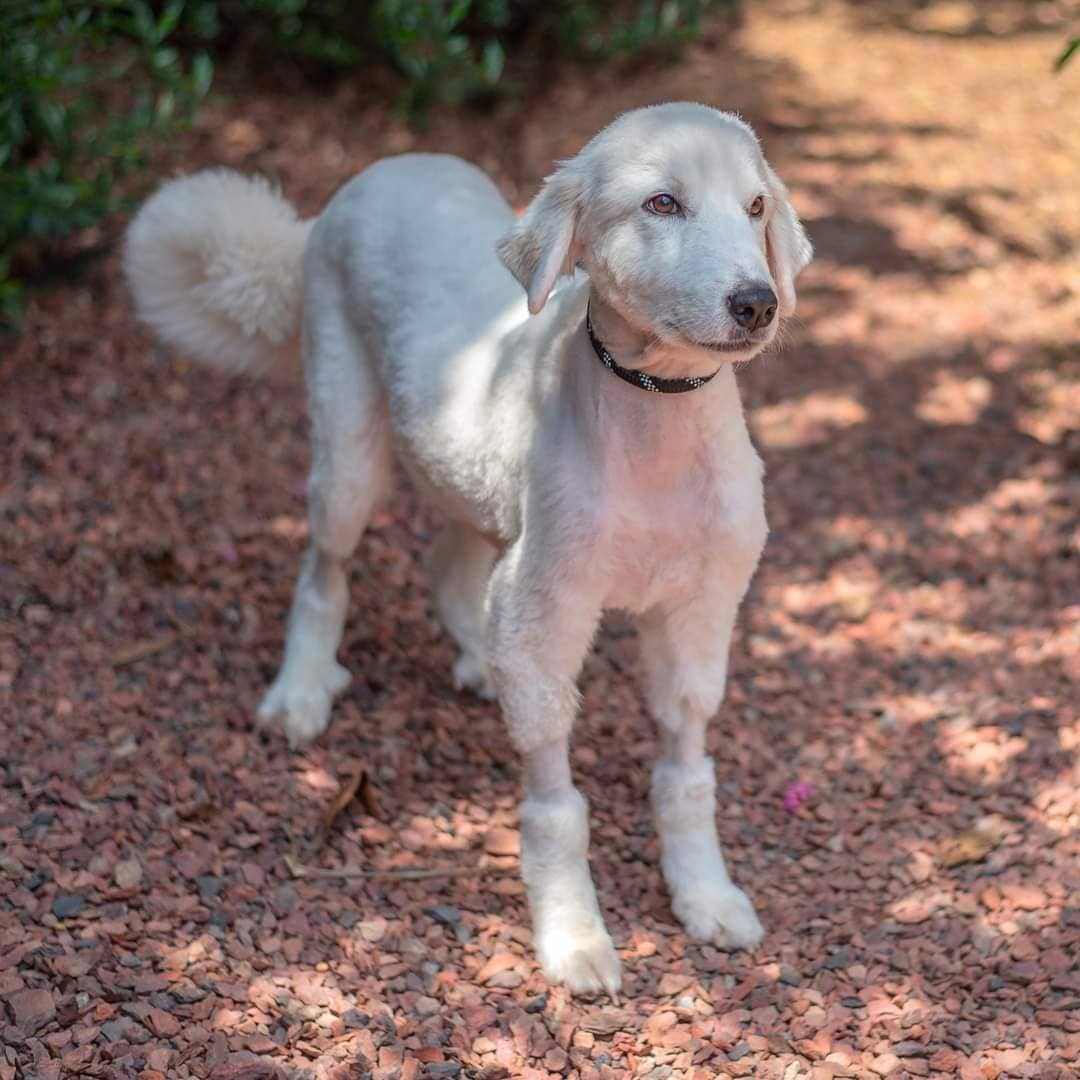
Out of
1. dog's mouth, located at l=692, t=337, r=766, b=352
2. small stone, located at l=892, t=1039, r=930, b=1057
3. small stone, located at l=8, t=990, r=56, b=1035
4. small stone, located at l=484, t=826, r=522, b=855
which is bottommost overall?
small stone, located at l=484, t=826, r=522, b=855

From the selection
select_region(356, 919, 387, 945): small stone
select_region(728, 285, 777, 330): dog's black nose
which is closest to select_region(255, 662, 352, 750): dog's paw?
select_region(356, 919, 387, 945): small stone

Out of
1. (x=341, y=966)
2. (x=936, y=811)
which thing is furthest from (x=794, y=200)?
(x=341, y=966)

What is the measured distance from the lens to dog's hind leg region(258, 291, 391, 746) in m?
4.24

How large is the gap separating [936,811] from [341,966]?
1.75 metres

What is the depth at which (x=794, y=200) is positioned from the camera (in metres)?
7.46

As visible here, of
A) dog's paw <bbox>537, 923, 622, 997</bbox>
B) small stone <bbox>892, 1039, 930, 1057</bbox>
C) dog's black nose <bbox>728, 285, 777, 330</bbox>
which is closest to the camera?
dog's black nose <bbox>728, 285, 777, 330</bbox>

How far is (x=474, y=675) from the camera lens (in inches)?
187

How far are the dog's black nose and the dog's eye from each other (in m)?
0.26

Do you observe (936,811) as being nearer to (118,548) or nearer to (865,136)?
(118,548)

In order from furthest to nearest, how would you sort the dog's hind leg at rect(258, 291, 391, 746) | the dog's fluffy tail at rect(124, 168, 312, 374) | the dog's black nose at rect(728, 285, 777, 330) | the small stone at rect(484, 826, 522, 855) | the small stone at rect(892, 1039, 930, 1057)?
the dog's fluffy tail at rect(124, 168, 312, 374) < the dog's hind leg at rect(258, 291, 391, 746) < the small stone at rect(484, 826, 522, 855) < the small stone at rect(892, 1039, 930, 1057) < the dog's black nose at rect(728, 285, 777, 330)

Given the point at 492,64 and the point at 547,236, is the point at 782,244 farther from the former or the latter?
the point at 492,64

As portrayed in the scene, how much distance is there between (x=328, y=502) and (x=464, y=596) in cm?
61

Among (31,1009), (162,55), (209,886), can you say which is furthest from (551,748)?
(162,55)

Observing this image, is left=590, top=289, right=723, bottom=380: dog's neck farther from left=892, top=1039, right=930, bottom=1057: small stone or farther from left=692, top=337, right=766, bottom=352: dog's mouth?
left=892, top=1039, right=930, bottom=1057: small stone
